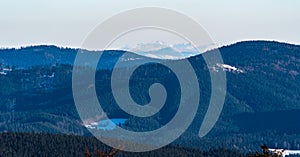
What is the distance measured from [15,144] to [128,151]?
73.4 feet

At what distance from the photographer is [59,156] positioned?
571 feet

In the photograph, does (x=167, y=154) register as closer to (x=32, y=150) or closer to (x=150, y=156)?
(x=150, y=156)

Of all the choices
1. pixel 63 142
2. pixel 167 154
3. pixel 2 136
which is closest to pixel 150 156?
pixel 167 154

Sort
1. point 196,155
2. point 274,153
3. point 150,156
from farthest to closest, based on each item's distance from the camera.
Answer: point 196,155
point 150,156
point 274,153

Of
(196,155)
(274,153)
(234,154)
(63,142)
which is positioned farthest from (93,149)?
(274,153)

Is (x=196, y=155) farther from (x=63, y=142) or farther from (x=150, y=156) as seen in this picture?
(x=63, y=142)

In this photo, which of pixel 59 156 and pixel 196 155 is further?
pixel 196 155

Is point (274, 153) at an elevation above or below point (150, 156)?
below

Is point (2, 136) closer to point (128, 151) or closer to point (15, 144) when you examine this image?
point (15, 144)

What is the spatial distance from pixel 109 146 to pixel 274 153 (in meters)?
130

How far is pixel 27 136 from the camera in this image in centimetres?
18688

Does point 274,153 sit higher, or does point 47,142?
point 47,142

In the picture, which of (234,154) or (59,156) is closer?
(59,156)

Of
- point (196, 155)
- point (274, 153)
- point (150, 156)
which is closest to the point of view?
point (274, 153)
